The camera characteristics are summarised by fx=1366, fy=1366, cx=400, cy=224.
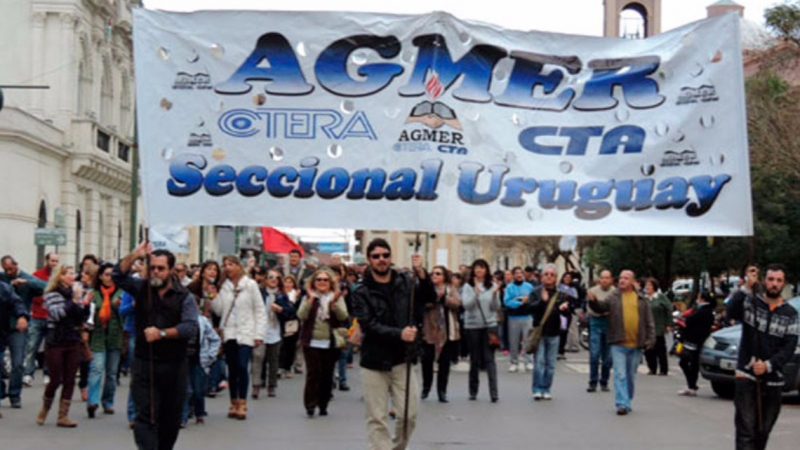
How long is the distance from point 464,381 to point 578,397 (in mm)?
3360

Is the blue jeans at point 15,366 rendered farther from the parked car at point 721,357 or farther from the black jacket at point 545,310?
the parked car at point 721,357

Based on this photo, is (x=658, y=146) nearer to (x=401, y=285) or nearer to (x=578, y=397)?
(x=401, y=285)

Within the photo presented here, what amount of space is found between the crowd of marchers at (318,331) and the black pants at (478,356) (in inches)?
0.8

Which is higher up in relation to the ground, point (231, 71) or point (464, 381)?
point (231, 71)

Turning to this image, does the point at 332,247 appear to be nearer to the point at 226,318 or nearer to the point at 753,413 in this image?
the point at 226,318

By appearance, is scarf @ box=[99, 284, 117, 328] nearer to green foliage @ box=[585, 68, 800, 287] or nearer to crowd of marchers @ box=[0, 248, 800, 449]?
crowd of marchers @ box=[0, 248, 800, 449]

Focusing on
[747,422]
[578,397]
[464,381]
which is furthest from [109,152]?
[747,422]

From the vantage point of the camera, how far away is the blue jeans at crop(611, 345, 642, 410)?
16484 millimetres

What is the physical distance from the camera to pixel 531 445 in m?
13.2

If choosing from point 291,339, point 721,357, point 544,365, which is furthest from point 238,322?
point 721,357

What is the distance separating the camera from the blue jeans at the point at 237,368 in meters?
15.2

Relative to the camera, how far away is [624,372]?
16750mm

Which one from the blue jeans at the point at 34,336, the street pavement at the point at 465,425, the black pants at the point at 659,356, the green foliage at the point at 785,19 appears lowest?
the street pavement at the point at 465,425

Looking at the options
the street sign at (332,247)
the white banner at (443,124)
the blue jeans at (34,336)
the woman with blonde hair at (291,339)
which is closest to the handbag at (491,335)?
the woman with blonde hair at (291,339)
